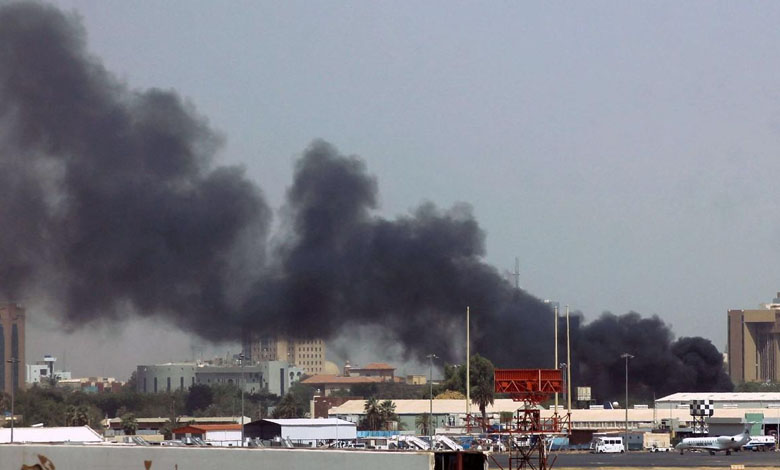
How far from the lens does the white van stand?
353 feet

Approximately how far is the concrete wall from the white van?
240 ft

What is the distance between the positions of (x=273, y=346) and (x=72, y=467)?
15860cm

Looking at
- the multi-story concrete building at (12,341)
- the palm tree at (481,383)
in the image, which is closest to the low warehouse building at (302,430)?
the palm tree at (481,383)

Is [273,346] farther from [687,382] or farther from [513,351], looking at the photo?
[687,382]

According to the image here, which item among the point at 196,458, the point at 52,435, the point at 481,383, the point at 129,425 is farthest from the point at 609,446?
the point at 196,458

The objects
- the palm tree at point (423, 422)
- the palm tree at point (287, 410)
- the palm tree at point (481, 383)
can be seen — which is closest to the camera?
the palm tree at point (423, 422)

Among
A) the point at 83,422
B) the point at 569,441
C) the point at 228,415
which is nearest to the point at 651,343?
the point at 228,415

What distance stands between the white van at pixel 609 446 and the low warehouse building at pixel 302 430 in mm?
20671

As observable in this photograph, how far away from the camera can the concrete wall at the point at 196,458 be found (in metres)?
36.3

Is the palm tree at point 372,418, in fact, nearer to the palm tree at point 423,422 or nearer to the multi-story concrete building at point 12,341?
the palm tree at point 423,422

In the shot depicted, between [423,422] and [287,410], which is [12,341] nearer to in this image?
[287,410]

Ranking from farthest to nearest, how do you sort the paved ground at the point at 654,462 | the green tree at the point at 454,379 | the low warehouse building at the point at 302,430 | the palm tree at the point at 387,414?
the green tree at the point at 454,379
the palm tree at the point at 387,414
the low warehouse building at the point at 302,430
the paved ground at the point at 654,462

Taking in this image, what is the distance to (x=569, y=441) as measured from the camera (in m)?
115

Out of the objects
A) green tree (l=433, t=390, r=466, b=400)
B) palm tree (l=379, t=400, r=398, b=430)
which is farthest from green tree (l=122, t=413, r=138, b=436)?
green tree (l=433, t=390, r=466, b=400)
